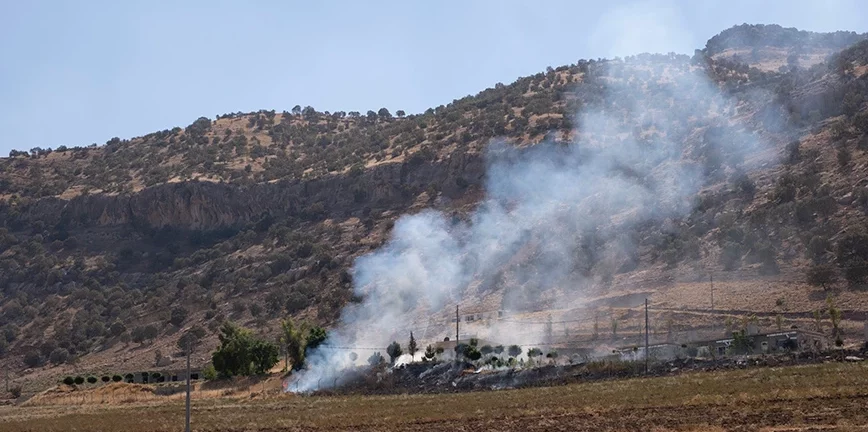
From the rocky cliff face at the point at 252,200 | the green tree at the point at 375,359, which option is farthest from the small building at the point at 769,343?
the rocky cliff face at the point at 252,200

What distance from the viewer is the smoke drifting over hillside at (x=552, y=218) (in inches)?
2938

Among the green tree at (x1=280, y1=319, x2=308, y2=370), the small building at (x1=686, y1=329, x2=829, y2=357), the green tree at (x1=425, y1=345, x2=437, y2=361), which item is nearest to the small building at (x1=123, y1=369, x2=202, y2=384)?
the green tree at (x1=280, y1=319, x2=308, y2=370)

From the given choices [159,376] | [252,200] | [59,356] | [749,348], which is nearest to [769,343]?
[749,348]

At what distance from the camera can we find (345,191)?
328 ft

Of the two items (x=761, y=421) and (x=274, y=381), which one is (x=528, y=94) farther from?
(x=761, y=421)

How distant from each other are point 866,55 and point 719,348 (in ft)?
183

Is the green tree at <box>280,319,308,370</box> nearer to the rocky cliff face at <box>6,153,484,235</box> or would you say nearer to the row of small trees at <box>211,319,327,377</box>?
the row of small trees at <box>211,319,327,377</box>

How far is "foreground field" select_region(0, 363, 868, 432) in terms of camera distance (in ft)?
101

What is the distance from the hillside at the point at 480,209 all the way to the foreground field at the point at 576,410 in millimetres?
15953

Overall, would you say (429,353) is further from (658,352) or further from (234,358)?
(658,352)

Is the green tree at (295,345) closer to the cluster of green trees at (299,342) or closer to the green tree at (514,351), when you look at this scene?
the cluster of green trees at (299,342)

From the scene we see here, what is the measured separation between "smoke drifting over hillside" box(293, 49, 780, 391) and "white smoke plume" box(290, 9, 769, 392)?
11cm

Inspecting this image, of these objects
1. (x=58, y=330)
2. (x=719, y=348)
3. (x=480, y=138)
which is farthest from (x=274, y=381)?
(x=480, y=138)

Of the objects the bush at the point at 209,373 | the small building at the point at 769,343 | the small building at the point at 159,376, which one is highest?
the small building at the point at 769,343
